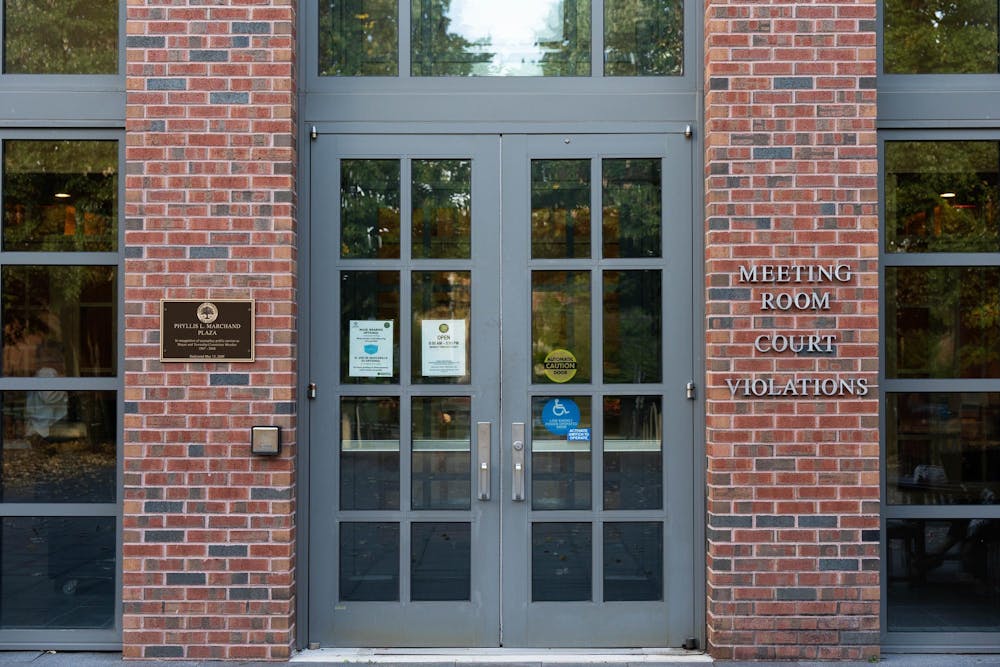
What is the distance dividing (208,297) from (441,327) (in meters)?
1.24

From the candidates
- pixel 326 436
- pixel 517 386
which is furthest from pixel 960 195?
pixel 326 436

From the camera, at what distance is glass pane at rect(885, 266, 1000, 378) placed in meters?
4.53

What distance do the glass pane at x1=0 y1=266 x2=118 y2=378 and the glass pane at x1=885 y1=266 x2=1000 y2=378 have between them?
4366 millimetres

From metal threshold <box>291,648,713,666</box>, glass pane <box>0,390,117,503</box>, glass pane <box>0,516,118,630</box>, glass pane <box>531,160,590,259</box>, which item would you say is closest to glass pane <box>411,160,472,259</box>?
glass pane <box>531,160,590,259</box>

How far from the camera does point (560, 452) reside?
4535mm

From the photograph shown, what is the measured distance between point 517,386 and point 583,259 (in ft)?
2.60

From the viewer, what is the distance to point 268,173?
4332 millimetres

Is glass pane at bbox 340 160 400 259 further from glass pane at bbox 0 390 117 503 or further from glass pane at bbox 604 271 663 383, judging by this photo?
glass pane at bbox 0 390 117 503

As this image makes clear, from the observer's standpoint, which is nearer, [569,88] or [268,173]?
[268,173]

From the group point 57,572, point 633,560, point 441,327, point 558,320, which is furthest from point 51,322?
point 633,560

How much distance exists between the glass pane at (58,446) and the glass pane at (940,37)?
15.7 ft

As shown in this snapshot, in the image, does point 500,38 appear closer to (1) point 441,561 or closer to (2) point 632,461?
(2) point 632,461

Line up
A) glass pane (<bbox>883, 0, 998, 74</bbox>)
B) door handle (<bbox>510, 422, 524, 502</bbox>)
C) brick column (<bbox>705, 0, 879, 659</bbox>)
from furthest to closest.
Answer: glass pane (<bbox>883, 0, 998, 74</bbox>), door handle (<bbox>510, 422, 524, 502</bbox>), brick column (<bbox>705, 0, 879, 659</bbox>)

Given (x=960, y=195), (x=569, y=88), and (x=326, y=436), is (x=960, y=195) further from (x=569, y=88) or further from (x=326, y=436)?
(x=326, y=436)
